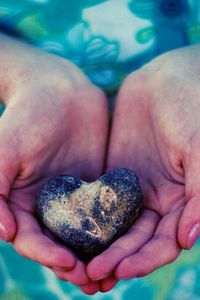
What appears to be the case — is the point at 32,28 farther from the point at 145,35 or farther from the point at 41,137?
the point at 41,137

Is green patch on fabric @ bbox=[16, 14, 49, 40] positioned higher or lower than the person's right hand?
higher

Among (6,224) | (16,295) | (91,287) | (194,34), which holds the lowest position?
(16,295)

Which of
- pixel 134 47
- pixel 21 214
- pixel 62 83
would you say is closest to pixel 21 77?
pixel 62 83

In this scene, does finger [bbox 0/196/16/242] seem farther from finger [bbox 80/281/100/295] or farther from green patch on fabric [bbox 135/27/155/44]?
green patch on fabric [bbox 135/27/155/44]

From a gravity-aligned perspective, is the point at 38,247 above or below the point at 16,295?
above

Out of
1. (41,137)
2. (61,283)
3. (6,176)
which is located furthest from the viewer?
(61,283)

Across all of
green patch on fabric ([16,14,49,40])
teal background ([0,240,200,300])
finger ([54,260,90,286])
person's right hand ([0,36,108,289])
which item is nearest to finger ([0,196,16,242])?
person's right hand ([0,36,108,289])

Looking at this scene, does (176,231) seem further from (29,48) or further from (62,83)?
(29,48)

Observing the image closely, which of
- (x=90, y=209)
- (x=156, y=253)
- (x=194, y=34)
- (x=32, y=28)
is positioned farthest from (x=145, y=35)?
(x=156, y=253)
